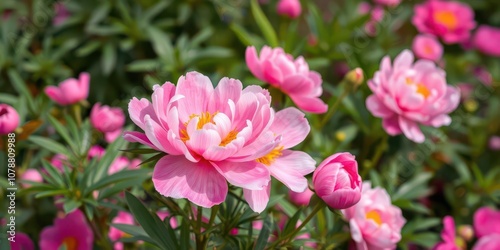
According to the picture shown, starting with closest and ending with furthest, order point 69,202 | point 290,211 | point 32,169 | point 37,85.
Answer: point 69,202, point 290,211, point 32,169, point 37,85

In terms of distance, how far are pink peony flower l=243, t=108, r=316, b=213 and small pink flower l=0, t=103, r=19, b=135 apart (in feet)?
1.47

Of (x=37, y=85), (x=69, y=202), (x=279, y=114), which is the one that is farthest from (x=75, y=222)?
(x=37, y=85)

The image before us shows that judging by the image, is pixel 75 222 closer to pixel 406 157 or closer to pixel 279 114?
pixel 279 114

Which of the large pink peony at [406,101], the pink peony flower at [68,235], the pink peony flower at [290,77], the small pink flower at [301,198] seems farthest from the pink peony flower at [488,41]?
the pink peony flower at [68,235]

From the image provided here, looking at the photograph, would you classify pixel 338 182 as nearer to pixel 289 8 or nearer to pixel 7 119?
pixel 7 119

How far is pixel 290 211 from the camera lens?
973mm

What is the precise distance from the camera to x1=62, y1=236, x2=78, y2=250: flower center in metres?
0.97

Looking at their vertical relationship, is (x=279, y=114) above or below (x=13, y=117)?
below

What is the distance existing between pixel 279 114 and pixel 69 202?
36cm

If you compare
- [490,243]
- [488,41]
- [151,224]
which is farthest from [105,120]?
[488,41]

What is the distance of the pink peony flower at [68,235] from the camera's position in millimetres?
970

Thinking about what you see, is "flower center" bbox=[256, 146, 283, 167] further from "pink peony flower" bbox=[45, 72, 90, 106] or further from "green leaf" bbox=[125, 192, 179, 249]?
"pink peony flower" bbox=[45, 72, 90, 106]

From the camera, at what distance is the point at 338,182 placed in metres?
0.67

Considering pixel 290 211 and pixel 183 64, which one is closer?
pixel 290 211
